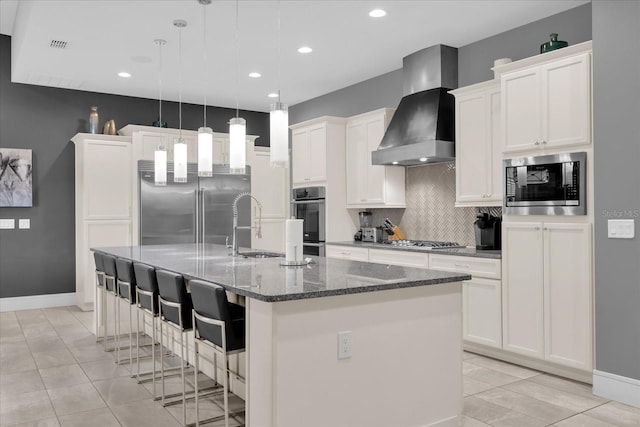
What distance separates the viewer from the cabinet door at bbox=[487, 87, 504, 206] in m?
4.28

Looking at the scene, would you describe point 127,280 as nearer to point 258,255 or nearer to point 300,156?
point 258,255

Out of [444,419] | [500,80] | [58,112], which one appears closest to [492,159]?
[500,80]

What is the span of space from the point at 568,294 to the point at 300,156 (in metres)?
3.83

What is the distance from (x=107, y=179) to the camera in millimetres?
6391

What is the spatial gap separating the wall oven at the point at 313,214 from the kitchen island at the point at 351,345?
3043mm

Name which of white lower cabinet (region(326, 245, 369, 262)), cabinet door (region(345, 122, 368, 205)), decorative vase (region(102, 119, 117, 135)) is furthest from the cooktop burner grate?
decorative vase (region(102, 119, 117, 135))

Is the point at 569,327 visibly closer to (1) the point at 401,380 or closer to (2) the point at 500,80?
(1) the point at 401,380

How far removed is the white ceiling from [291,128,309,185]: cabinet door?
64cm

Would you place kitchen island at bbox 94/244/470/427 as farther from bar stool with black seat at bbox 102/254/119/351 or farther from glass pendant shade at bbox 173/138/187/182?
bar stool with black seat at bbox 102/254/119/351

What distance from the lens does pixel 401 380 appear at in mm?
2605

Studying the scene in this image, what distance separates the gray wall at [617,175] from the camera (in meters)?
3.16

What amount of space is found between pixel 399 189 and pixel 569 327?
252 centimetres

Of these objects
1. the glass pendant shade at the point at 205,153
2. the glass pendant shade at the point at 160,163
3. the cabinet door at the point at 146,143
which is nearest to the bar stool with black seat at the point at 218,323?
the glass pendant shade at the point at 205,153

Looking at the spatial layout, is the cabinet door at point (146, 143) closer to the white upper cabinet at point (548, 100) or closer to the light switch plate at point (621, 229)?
the white upper cabinet at point (548, 100)
